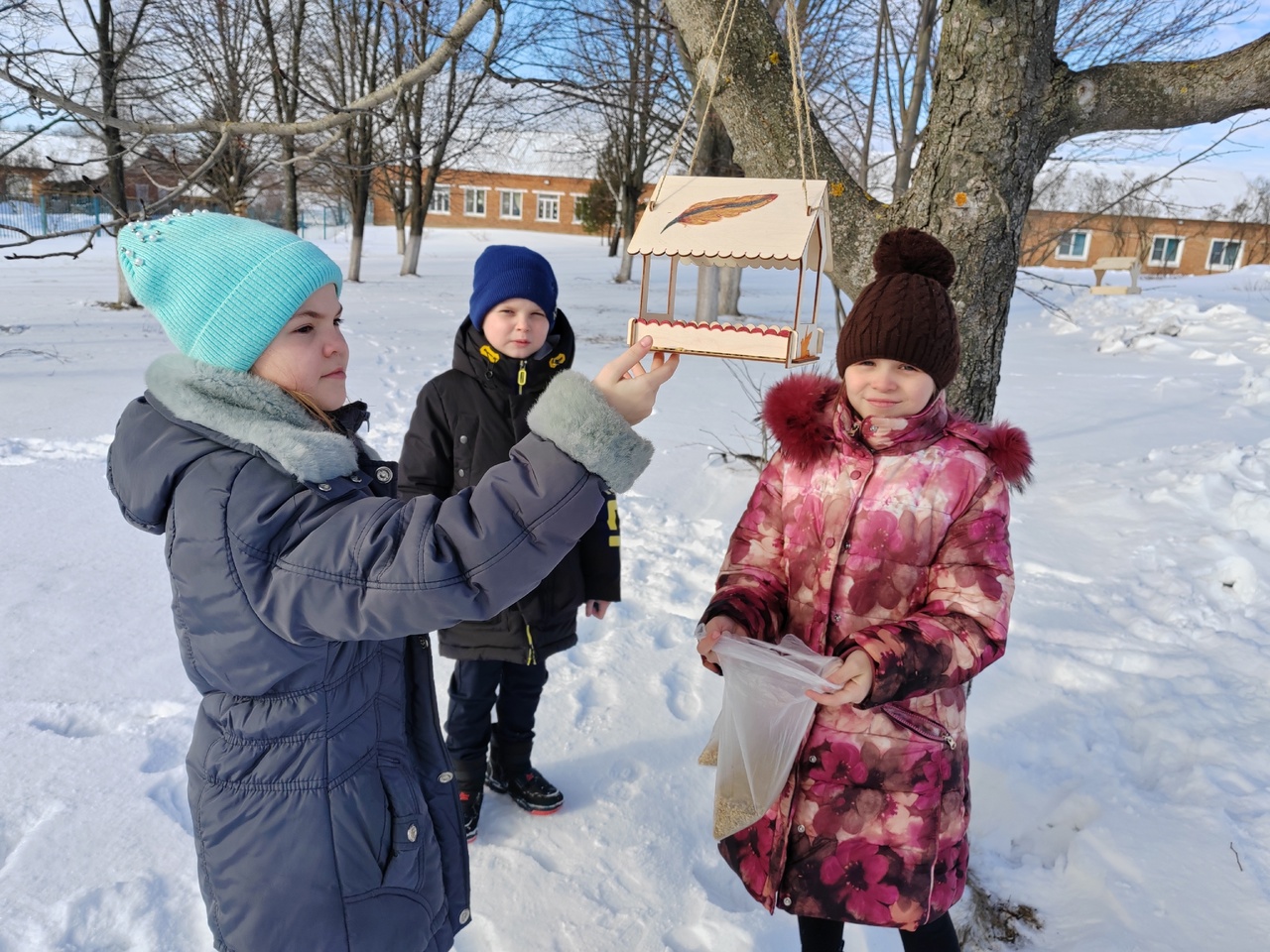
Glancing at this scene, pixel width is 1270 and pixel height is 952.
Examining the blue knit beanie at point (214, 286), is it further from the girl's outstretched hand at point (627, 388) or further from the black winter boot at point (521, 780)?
the black winter boot at point (521, 780)

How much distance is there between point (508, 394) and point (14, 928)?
1.85 m

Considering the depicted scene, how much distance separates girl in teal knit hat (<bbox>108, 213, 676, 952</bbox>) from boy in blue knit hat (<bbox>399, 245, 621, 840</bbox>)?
3.00 ft

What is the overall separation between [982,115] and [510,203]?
146 feet

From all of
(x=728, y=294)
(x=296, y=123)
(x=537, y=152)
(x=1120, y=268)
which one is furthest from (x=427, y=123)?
(x=296, y=123)

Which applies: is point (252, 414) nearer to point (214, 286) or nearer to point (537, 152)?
point (214, 286)

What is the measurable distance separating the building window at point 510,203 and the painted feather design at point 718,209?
44.2 meters

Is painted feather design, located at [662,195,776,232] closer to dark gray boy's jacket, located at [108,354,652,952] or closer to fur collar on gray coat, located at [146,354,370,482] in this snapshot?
dark gray boy's jacket, located at [108,354,652,952]

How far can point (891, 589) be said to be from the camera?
1691 mm

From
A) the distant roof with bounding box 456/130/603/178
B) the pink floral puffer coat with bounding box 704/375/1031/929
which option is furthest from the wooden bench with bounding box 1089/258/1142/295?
the pink floral puffer coat with bounding box 704/375/1031/929

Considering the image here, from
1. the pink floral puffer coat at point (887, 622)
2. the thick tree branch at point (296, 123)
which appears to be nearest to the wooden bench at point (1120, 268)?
the thick tree branch at point (296, 123)

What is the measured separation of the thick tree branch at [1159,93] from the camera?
214 cm

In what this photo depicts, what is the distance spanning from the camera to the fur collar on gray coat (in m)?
1.23

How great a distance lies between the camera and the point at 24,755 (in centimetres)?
263

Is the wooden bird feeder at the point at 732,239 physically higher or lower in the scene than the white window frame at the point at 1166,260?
lower
